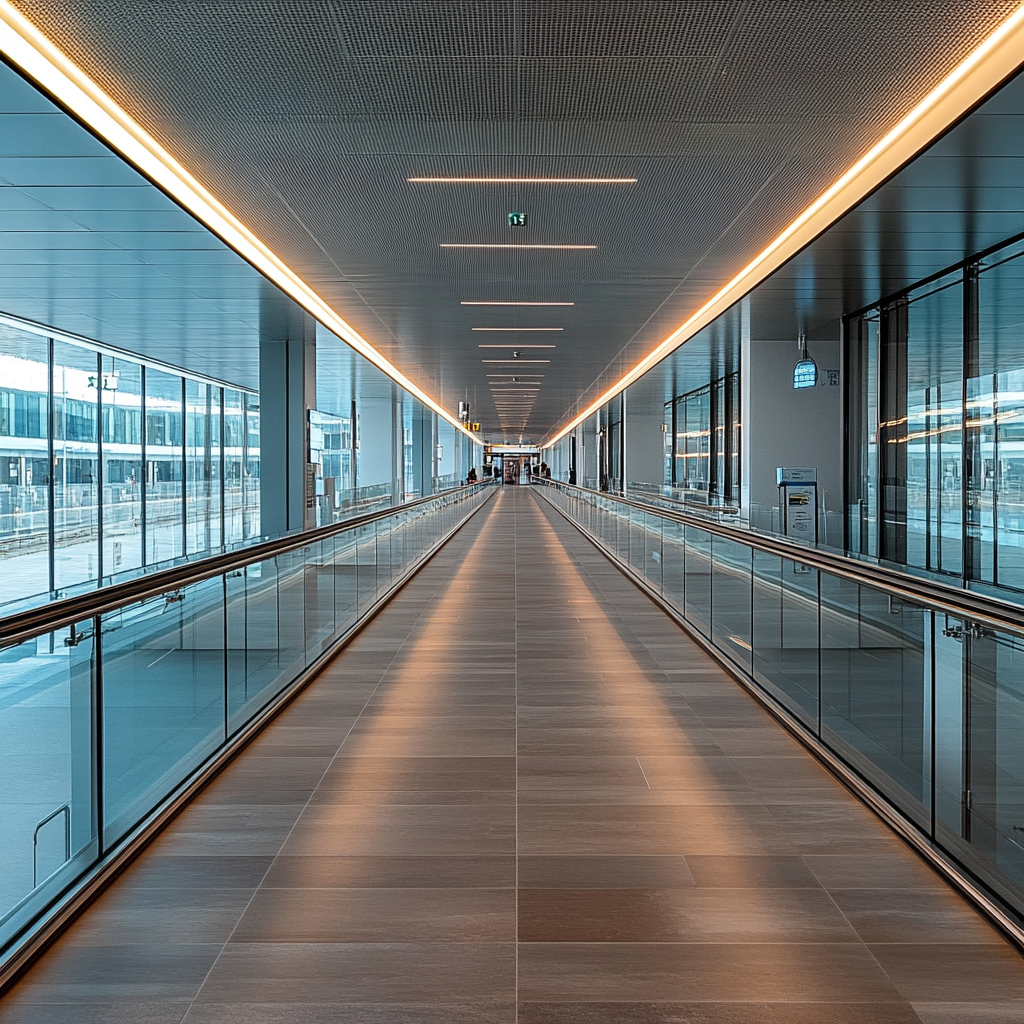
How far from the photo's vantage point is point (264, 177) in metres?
6.46

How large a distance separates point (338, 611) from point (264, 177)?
3.17 m

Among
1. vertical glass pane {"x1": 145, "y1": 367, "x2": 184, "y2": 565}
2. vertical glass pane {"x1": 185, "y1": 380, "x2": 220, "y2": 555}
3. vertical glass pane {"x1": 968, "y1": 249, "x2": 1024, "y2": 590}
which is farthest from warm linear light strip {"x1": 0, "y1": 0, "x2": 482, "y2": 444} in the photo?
vertical glass pane {"x1": 185, "y1": 380, "x2": 220, "y2": 555}

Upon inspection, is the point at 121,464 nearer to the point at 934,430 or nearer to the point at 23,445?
the point at 23,445

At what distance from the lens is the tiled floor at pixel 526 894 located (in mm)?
2463

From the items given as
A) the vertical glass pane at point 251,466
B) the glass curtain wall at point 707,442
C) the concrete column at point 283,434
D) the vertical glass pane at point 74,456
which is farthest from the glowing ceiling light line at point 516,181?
the vertical glass pane at point 251,466

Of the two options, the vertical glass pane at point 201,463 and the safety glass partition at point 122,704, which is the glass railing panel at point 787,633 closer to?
the safety glass partition at point 122,704

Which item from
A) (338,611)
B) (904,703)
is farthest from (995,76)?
(338,611)

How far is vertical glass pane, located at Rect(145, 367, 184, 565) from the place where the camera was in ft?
57.9

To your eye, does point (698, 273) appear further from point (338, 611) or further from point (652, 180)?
point (338, 611)

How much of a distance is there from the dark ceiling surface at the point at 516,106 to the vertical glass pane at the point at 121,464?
26.3ft

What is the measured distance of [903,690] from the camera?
398 centimetres

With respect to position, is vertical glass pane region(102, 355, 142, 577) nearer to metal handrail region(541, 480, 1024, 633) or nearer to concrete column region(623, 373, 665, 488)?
metal handrail region(541, 480, 1024, 633)

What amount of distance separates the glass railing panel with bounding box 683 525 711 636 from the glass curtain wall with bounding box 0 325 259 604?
432 cm

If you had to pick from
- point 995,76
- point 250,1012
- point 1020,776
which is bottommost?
point 250,1012
